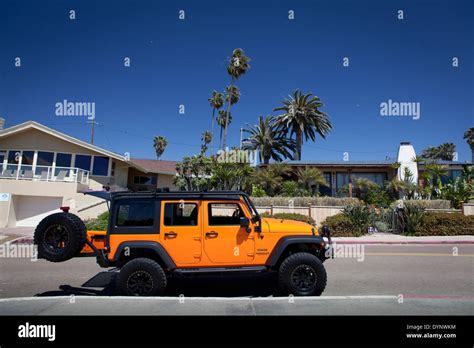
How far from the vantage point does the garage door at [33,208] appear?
20.3m

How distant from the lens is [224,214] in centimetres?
546

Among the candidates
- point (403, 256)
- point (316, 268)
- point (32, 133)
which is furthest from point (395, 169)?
point (32, 133)

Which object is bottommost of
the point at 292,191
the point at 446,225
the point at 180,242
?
the point at 446,225

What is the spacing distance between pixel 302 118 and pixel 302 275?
113 ft

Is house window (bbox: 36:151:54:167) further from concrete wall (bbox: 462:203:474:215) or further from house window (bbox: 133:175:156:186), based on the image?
concrete wall (bbox: 462:203:474:215)

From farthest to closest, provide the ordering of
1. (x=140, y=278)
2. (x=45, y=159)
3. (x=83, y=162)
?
(x=83, y=162) → (x=45, y=159) → (x=140, y=278)

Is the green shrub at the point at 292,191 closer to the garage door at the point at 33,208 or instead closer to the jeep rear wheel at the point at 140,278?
the garage door at the point at 33,208

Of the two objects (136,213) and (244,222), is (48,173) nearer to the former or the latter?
(136,213)

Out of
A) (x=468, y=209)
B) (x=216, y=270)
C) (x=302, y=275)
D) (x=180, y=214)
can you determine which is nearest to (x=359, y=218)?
(x=468, y=209)

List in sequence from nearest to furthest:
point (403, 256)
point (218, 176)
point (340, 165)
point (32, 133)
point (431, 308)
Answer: point (431, 308)
point (403, 256)
point (32, 133)
point (218, 176)
point (340, 165)
